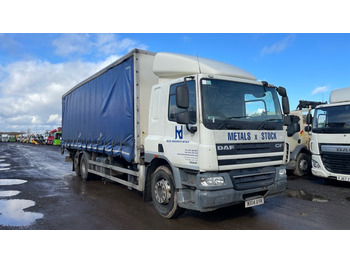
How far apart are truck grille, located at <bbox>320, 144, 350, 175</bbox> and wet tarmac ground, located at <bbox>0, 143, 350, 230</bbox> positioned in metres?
0.63

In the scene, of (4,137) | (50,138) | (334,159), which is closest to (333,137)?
(334,159)

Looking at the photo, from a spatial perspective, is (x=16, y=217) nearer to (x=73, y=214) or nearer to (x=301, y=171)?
(x=73, y=214)

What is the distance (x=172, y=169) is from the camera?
16.1 ft

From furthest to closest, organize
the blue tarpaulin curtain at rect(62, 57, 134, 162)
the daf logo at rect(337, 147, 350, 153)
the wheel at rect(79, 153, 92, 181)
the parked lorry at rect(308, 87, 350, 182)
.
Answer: the wheel at rect(79, 153, 92, 181), the parked lorry at rect(308, 87, 350, 182), the daf logo at rect(337, 147, 350, 153), the blue tarpaulin curtain at rect(62, 57, 134, 162)

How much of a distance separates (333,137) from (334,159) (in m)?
0.67

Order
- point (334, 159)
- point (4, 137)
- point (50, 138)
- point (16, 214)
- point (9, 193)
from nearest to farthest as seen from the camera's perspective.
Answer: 1. point (16, 214)
2. point (9, 193)
3. point (334, 159)
4. point (50, 138)
5. point (4, 137)

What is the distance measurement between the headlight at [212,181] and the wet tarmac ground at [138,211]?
0.97 m

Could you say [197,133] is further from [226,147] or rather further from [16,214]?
[16,214]

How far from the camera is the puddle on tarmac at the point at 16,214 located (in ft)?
17.2

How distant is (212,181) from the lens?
429 centimetres

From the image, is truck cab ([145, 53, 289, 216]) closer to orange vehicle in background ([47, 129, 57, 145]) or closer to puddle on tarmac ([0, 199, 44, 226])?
puddle on tarmac ([0, 199, 44, 226])

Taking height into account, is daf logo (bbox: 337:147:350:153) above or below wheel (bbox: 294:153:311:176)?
above

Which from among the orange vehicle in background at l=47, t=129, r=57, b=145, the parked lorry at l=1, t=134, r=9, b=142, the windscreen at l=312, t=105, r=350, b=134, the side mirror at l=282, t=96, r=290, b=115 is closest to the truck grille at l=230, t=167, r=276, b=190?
the side mirror at l=282, t=96, r=290, b=115

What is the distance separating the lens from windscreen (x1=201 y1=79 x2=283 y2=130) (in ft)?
14.6
